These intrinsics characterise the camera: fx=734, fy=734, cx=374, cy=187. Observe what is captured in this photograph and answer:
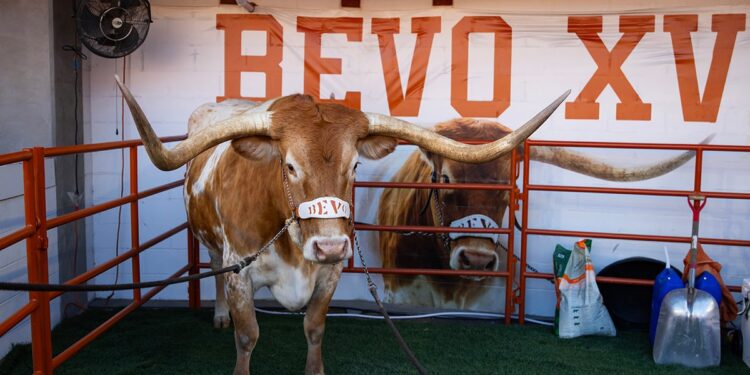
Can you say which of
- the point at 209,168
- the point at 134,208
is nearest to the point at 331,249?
the point at 209,168

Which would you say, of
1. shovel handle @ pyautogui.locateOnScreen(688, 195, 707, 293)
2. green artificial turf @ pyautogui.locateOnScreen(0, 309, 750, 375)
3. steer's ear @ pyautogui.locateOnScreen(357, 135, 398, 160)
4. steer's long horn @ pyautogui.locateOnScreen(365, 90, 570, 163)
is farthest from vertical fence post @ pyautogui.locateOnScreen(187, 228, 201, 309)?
shovel handle @ pyautogui.locateOnScreen(688, 195, 707, 293)

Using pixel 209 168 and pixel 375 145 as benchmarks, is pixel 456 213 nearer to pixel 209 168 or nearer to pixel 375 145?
pixel 209 168

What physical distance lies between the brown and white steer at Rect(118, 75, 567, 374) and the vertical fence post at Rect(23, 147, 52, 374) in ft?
2.01

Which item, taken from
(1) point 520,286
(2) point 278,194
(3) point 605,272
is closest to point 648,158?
(3) point 605,272

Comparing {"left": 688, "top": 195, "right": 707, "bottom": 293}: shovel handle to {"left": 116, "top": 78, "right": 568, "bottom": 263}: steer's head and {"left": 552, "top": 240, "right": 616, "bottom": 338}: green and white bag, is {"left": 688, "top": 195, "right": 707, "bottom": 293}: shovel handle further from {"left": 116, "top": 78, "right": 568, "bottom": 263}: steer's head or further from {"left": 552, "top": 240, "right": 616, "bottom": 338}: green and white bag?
{"left": 116, "top": 78, "right": 568, "bottom": 263}: steer's head

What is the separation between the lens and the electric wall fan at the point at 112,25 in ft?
16.0

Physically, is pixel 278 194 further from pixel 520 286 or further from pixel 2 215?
pixel 520 286

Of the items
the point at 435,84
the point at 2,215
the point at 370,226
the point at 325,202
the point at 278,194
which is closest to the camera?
the point at 325,202

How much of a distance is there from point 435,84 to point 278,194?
7.80 ft

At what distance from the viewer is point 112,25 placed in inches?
194

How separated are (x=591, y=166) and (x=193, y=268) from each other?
10.0 ft

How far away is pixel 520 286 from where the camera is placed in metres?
5.19

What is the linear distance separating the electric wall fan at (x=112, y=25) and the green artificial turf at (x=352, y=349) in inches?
74.9

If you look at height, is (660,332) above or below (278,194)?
below
